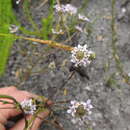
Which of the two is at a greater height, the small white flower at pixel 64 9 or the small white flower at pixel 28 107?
the small white flower at pixel 64 9

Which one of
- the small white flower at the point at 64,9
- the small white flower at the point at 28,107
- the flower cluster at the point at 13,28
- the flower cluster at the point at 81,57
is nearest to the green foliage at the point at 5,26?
the flower cluster at the point at 13,28

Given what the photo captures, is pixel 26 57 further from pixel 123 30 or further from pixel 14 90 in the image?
pixel 123 30

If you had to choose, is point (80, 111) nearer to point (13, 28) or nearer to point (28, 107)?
point (28, 107)

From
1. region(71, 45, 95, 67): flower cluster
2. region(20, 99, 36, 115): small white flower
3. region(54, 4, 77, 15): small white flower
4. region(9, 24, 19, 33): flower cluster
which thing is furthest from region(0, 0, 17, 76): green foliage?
region(71, 45, 95, 67): flower cluster

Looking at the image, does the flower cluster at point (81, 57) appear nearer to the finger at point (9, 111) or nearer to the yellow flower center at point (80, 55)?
the yellow flower center at point (80, 55)

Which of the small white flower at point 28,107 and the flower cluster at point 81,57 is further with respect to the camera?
the small white flower at point 28,107

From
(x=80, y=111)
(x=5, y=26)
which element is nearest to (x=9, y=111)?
(x=80, y=111)

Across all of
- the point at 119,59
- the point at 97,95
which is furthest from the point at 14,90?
the point at 119,59
